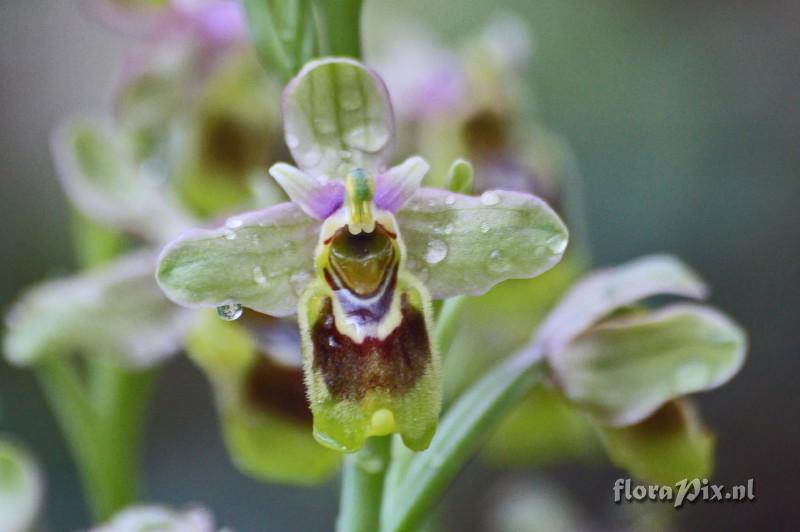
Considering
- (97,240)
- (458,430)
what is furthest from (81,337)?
(458,430)

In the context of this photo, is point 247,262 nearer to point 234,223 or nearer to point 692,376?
point 234,223

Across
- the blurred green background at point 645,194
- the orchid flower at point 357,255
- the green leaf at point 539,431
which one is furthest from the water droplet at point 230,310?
the blurred green background at point 645,194

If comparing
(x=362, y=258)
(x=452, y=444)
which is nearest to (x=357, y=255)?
(x=362, y=258)

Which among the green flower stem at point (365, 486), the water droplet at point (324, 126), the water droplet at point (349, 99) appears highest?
the water droplet at point (349, 99)

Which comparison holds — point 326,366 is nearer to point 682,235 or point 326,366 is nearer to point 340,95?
point 340,95

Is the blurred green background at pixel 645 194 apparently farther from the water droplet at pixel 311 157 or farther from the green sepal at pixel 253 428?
the water droplet at pixel 311 157

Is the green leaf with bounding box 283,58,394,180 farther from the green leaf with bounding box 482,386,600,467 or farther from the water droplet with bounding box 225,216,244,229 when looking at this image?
the green leaf with bounding box 482,386,600,467
